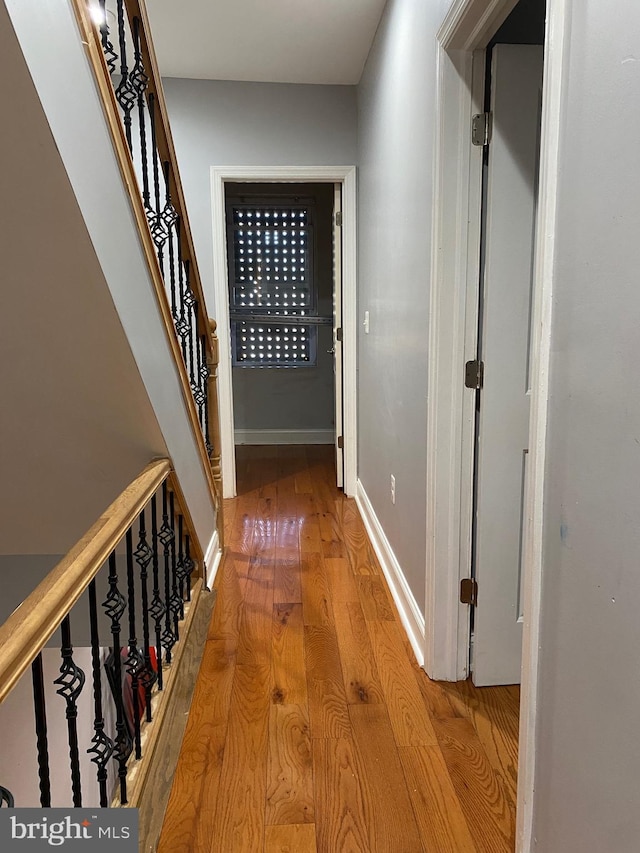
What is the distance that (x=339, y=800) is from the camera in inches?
65.2

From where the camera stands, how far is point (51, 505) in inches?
92.2

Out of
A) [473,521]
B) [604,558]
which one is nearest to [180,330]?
[473,521]

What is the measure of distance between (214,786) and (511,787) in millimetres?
817

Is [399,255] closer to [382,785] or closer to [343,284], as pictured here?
[343,284]

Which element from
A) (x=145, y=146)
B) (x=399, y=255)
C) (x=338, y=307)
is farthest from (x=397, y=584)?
(x=338, y=307)

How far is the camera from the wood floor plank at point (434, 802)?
152 centimetres

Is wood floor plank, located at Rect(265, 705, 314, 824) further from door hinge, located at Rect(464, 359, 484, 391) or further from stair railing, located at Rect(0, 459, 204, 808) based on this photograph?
door hinge, located at Rect(464, 359, 484, 391)

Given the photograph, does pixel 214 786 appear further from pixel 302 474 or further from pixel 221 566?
pixel 302 474

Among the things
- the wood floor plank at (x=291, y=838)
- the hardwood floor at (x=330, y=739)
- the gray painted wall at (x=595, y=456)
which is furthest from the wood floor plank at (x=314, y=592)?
the gray painted wall at (x=595, y=456)

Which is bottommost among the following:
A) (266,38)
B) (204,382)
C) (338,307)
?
(204,382)

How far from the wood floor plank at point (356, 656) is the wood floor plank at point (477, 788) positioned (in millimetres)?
274

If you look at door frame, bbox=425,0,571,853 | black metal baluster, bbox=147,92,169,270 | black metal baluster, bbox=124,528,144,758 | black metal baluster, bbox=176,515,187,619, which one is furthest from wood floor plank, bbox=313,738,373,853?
black metal baluster, bbox=147,92,169,270

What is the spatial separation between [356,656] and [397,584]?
1.59ft

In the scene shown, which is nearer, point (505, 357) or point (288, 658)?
point (505, 357)
